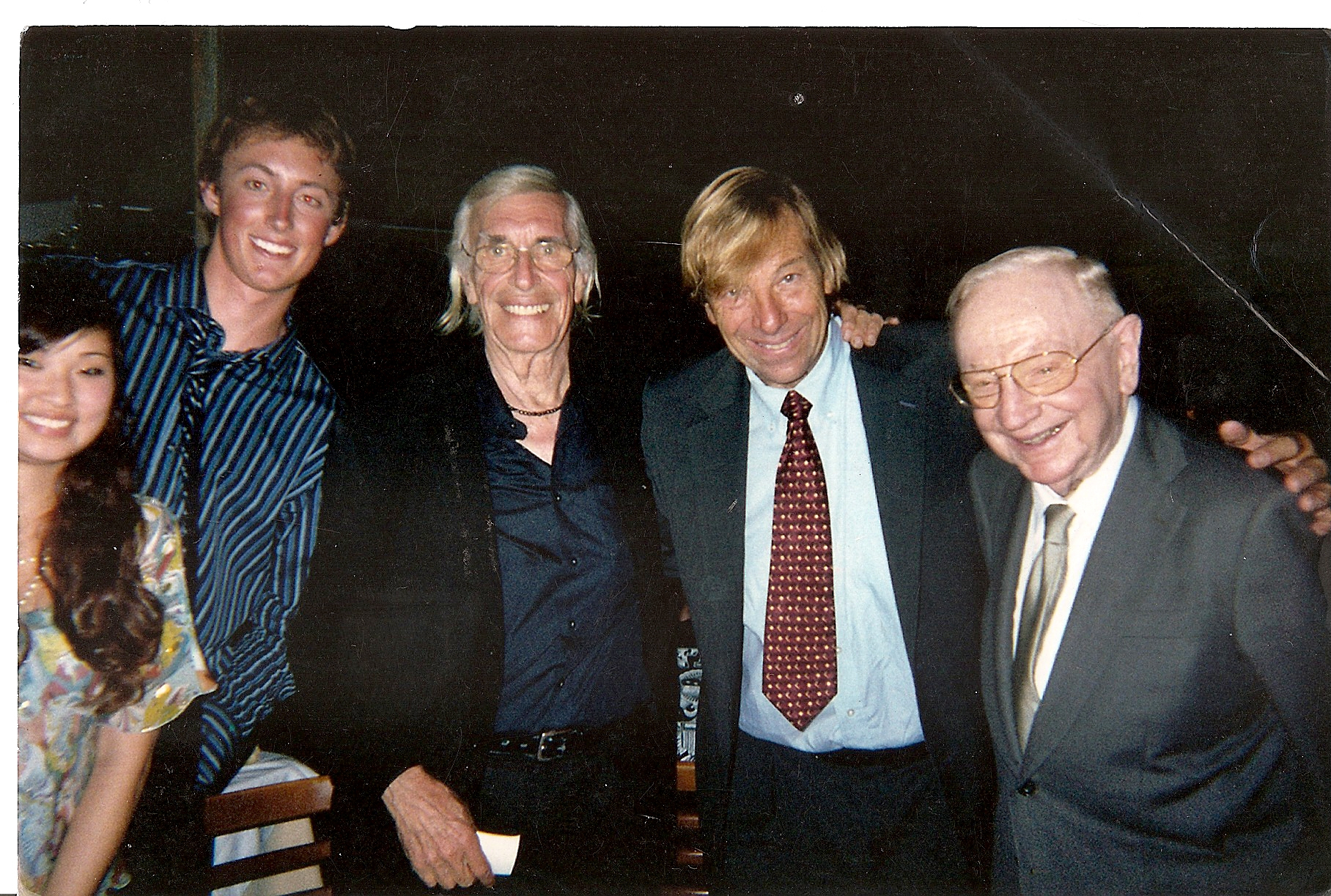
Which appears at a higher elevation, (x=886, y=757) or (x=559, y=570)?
(x=559, y=570)

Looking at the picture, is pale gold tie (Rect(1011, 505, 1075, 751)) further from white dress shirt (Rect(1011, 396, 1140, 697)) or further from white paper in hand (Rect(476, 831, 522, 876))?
white paper in hand (Rect(476, 831, 522, 876))

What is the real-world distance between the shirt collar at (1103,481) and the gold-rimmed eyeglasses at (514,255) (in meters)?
1.27

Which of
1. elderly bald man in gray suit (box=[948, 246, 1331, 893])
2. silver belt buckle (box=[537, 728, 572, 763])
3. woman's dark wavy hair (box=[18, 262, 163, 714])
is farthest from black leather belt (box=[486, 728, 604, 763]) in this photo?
elderly bald man in gray suit (box=[948, 246, 1331, 893])

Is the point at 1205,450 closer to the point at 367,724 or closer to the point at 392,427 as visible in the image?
the point at 392,427

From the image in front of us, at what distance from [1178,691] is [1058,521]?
0.44 metres

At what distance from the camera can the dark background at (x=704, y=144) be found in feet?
7.48

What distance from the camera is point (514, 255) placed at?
227cm

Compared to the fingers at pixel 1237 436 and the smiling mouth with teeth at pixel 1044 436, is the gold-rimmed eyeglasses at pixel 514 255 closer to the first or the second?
the smiling mouth with teeth at pixel 1044 436

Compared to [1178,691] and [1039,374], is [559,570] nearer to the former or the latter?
[1039,374]

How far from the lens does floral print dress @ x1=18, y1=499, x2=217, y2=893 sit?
2.27 metres

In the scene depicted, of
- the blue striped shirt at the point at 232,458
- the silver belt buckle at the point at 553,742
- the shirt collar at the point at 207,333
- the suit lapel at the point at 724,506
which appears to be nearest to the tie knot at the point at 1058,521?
the suit lapel at the point at 724,506

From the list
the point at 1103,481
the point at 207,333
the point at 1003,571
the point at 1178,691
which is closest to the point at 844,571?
the point at 1003,571

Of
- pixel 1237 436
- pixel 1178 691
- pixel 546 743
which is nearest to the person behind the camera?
pixel 1178 691

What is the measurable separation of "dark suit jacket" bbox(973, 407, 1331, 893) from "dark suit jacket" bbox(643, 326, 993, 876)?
92 millimetres
